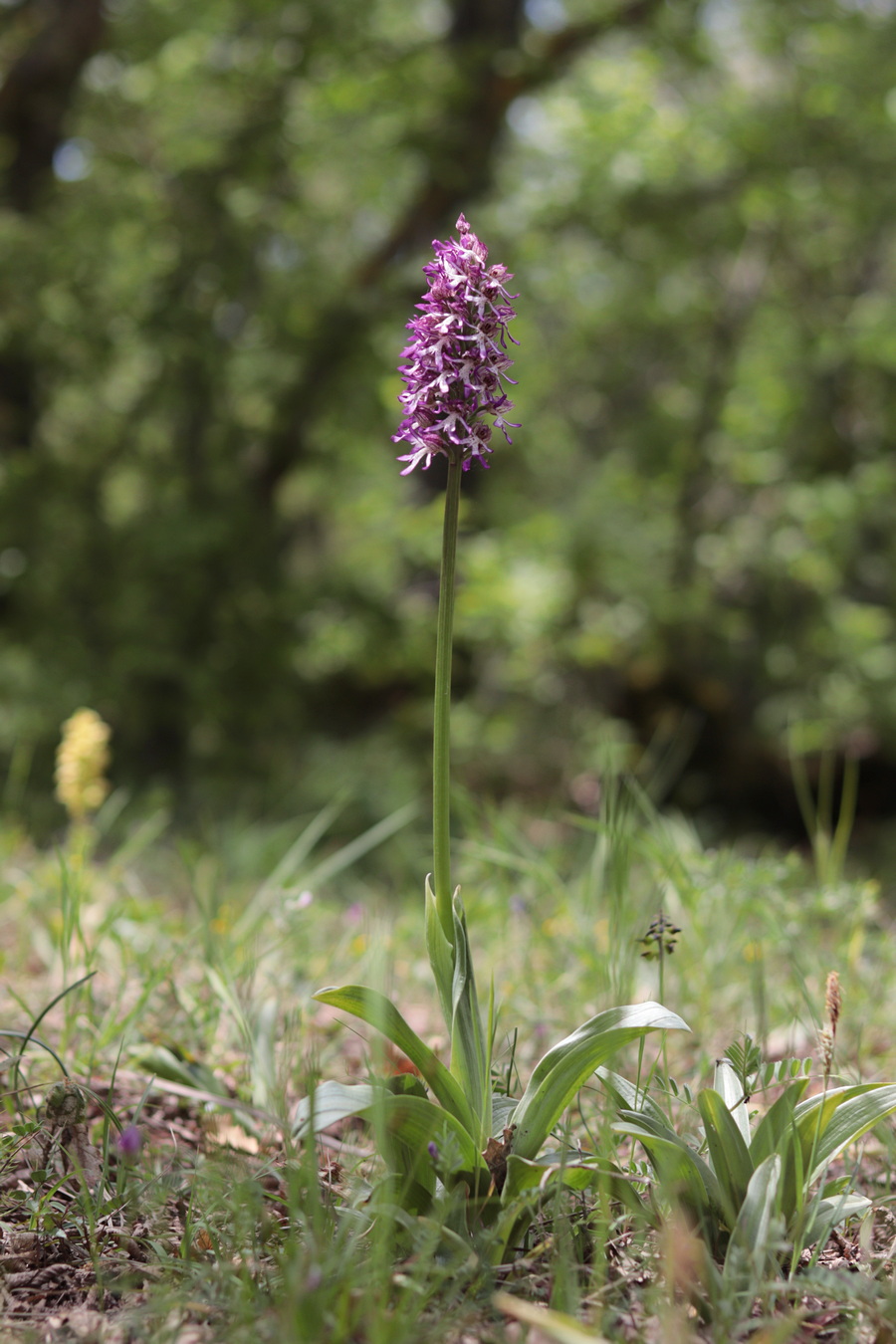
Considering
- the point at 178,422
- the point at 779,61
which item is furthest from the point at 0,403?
the point at 779,61

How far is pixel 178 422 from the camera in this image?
21.3 ft

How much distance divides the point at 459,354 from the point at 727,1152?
1208mm

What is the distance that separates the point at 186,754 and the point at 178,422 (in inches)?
88.1

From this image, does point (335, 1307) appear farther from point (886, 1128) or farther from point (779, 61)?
point (779, 61)

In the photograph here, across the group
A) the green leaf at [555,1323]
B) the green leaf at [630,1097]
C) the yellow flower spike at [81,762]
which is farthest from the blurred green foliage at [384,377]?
the green leaf at [555,1323]

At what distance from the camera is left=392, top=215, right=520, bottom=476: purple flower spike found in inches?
54.7

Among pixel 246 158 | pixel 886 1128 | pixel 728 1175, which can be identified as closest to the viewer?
pixel 728 1175

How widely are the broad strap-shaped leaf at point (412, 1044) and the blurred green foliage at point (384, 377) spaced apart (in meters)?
4.18

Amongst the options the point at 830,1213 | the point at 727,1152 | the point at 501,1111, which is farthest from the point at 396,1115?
the point at 830,1213

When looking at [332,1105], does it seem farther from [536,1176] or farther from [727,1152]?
[727,1152]

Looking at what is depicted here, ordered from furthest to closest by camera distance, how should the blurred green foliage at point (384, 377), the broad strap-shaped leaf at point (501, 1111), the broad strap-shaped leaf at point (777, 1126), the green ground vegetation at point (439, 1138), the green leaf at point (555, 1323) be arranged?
the blurred green foliage at point (384, 377), the broad strap-shaped leaf at point (501, 1111), the broad strap-shaped leaf at point (777, 1126), the green ground vegetation at point (439, 1138), the green leaf at point (555, 1323)

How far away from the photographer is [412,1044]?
138 centimetres

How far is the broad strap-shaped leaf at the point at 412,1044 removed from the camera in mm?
1341

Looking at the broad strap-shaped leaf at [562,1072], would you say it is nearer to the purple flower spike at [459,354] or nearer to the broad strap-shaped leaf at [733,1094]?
the broad strap-shaped leaf at [733,1094]
